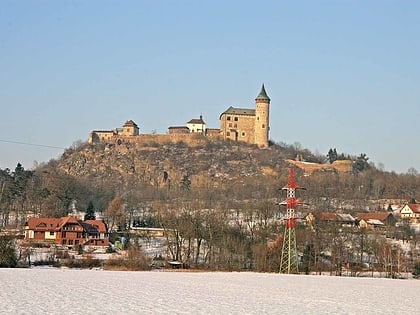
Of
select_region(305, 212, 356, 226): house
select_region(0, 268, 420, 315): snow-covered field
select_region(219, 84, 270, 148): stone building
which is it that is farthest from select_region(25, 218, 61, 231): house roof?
select_region(219, 84, 270, 148): stone building

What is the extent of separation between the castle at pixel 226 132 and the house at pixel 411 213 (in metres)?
46.5

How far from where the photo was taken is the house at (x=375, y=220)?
77125 mm

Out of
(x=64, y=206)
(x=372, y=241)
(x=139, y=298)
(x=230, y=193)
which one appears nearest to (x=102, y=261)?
(x=372, y=241)

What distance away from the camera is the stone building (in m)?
137

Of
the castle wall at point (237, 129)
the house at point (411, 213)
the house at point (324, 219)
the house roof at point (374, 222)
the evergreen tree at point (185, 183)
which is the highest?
the castle wall at point (237, 129)

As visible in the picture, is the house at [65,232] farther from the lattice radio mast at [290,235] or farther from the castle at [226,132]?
the castle at [226,132]

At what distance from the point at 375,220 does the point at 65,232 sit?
36108mm

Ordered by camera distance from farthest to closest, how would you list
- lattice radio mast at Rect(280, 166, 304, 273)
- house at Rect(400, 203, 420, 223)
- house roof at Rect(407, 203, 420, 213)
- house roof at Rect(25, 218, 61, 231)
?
1. house roof at Rect(407, 203, 420, 213)
2. house at Rect(400, 203, 420, 223)
3. house roof at Rect(25, 218, 61, 231)
4. lattice radio mast at Rect(280, 166, 304, 273)

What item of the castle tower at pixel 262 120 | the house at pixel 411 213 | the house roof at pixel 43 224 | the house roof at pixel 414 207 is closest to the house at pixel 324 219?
the house at pixel 411 213

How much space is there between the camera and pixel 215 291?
25438mm

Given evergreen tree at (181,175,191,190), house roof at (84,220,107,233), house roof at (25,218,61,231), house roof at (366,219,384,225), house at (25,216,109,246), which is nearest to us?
house at (25,216,109,246)

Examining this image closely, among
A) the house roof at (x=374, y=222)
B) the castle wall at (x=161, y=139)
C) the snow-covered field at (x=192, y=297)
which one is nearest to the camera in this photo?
the snow-covered field at (x=192, y=297)

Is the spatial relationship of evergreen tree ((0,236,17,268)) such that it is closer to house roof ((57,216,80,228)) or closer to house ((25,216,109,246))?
house ((25,216,109,246))

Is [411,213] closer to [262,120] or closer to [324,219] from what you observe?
[324,219]
